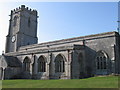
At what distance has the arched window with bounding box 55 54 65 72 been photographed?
3105 centimetres

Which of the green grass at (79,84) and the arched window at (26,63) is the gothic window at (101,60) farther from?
the arched window at (26,63)

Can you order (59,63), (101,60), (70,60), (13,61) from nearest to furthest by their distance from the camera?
1. (70,60)
2. (101,60)
3. (59,63)
4. (13,61)

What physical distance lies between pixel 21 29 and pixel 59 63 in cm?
2293

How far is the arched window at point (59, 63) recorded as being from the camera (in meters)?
31.1

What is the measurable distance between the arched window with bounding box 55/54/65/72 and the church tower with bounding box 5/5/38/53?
2026 centimetres

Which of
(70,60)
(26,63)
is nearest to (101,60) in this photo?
(70,60)

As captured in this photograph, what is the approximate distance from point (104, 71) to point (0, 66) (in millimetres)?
24477

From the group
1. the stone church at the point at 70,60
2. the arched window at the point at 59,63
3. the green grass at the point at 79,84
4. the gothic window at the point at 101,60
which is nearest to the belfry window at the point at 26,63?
the stone church at the point at 70,60

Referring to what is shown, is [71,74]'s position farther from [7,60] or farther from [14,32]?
[14,32]

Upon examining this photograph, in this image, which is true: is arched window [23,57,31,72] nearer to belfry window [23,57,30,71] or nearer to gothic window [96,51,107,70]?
belfry window [23,57,30,71]

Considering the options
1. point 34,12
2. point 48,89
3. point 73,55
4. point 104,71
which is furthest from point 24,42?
point 48,89

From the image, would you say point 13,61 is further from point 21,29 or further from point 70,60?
point 70,60

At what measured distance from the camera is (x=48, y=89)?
1540cm

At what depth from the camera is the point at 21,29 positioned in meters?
49.0
